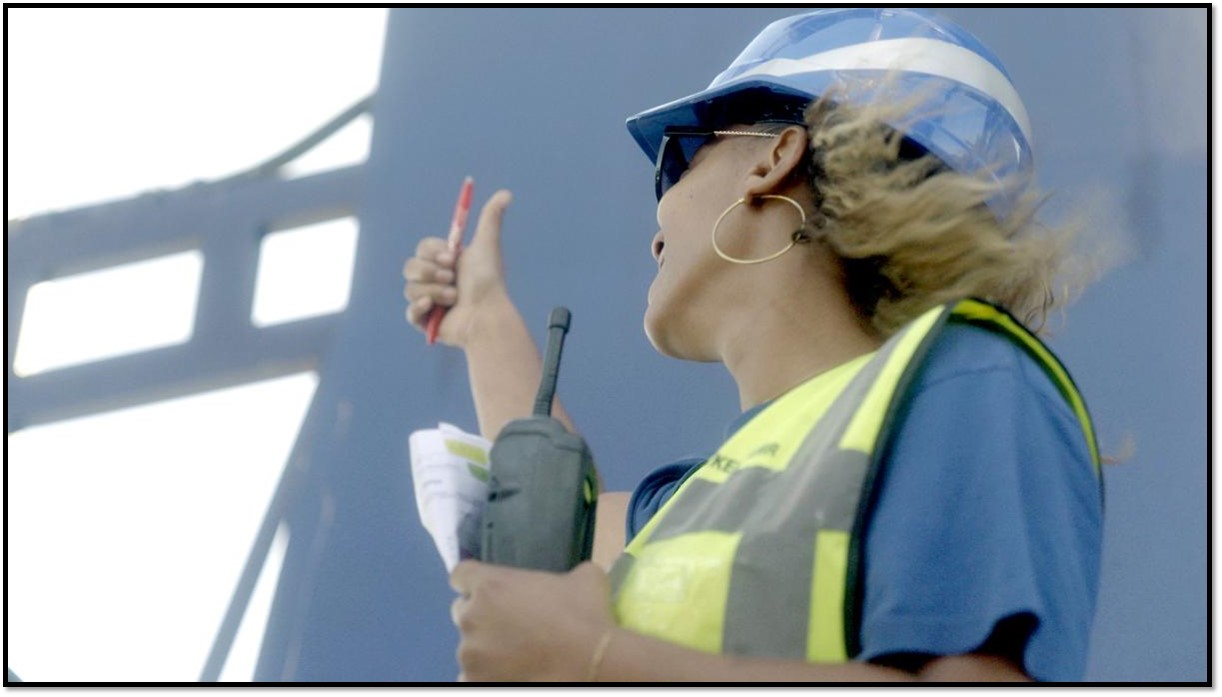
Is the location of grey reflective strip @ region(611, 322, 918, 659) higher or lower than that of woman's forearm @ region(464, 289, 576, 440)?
lower

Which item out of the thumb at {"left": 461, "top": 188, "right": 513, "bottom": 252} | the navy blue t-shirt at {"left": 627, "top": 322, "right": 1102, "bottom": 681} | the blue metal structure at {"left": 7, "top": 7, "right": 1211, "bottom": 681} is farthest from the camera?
the thumb at {"left": 461, "top": 188, "right": 513, "bottom": 252}

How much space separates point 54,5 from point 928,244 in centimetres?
159

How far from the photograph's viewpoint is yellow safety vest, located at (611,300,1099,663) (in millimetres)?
1422

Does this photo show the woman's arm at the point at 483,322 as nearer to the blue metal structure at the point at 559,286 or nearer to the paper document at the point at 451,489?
the blue metal structure at the point at 559,286

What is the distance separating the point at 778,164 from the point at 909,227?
0.20 metres

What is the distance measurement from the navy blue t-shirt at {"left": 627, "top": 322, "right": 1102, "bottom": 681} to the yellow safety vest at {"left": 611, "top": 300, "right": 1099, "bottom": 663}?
0.08 feet

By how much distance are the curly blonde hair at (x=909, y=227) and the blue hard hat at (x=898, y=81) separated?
0.03 metres

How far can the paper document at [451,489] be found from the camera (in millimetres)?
1572

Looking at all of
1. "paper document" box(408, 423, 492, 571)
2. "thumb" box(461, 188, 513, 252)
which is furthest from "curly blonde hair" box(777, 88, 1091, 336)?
"thumb" box(461, 188, 513, 252)

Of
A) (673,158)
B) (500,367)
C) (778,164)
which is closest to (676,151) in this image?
(673,158)

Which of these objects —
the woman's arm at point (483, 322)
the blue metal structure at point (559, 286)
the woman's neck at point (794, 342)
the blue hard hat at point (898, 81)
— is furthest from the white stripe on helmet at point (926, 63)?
the woman's arm at point (483, 322)

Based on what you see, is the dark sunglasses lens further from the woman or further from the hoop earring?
the hoop earring

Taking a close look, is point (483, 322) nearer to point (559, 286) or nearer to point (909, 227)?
point (559, 286)

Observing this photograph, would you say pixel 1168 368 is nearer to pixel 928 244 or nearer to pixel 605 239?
pixel 928 244
